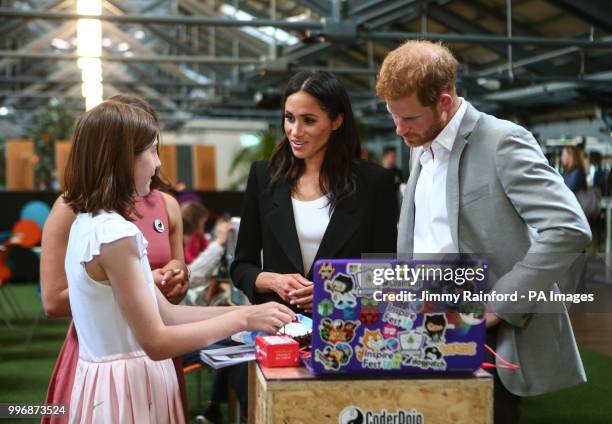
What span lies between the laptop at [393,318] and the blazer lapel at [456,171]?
13.0 inches

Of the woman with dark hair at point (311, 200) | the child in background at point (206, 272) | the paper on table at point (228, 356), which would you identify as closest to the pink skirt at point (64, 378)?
the paper on table at point (228, 356)

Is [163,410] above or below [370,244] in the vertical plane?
below

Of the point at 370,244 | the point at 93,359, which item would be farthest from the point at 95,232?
the point at 370,244

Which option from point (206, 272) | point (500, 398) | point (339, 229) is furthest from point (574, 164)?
point (500, 398)

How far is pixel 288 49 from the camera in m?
11.3

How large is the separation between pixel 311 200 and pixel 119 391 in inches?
34.8

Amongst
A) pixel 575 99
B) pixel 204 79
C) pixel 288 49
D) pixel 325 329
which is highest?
pixel 204 79

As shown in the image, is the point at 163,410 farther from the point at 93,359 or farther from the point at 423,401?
the point at 423,401

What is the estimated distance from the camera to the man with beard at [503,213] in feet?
5.52

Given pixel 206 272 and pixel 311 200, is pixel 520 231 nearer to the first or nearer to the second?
pixel 311 200

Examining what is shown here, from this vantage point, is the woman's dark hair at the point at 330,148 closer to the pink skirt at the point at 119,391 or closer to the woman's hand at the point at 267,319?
the woman's hand at the point at 267,319

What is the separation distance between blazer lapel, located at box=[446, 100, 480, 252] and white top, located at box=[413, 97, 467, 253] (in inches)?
0.6

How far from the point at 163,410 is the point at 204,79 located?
21289 millimetres

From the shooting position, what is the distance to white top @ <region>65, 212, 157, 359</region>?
5.31ft
